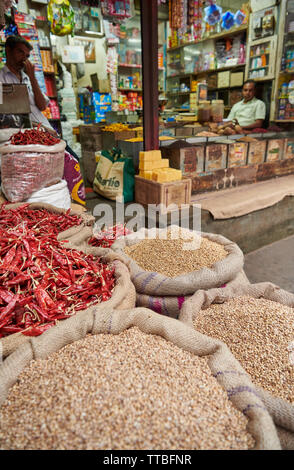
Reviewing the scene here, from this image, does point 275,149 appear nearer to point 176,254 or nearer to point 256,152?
point 256,152

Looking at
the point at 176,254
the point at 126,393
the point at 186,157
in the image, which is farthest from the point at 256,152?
the point at 126,393

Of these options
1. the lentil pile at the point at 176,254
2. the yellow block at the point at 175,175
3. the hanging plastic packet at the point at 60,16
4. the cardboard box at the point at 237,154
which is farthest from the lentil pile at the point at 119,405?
the hanging plastic packet at the point at 60,16

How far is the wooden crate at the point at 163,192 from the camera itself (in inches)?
113

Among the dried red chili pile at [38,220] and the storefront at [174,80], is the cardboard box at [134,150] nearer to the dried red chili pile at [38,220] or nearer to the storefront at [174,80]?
the storefront at [174,80]

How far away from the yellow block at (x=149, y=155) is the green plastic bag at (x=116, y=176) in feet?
0.49

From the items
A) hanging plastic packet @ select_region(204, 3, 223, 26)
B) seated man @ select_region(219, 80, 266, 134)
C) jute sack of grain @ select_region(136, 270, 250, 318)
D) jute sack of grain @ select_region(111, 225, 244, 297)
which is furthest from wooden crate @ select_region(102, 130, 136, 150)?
jute sack of grain @ select_region(136, 270, 250, 318)

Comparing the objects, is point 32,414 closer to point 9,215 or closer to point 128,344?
point 128,344

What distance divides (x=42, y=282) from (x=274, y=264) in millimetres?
2487

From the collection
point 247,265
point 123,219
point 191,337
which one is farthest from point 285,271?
point 191,337

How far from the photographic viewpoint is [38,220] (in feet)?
5.97

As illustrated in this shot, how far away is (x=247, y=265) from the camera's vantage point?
310 cm

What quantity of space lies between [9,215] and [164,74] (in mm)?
7025

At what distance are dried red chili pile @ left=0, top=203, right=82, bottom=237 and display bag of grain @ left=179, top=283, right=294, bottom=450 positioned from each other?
872 mm

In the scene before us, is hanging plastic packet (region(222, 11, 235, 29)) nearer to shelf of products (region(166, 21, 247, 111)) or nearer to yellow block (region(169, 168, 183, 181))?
shelf of products (region(166, 21, 247, 111))
